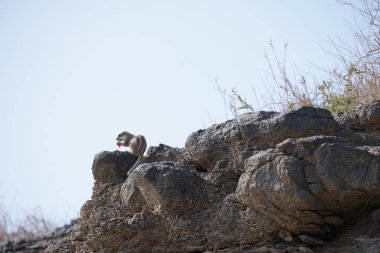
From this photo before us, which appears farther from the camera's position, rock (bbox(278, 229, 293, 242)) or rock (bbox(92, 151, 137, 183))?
rock (bbox(92, 151, 137, 183))

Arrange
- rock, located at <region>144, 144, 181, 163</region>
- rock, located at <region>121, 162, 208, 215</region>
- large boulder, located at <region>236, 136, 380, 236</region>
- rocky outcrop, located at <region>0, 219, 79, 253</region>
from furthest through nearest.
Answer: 1. rocky outcrop, located at <region>0, 219, 79, 253</region>
2. rock, located at <region>144, 144, 181, 163</region>
3. rock, located at <region>121, 162, 208, 215</region>
4. large boulder, located at <region>236, 136, 380, 236</region>

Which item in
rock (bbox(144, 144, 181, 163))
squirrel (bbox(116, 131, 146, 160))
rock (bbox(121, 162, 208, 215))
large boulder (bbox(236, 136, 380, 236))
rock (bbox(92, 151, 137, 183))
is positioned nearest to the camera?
large boulder (bbox(236, 136, 380, 236))

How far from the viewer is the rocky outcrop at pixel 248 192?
4199 mm

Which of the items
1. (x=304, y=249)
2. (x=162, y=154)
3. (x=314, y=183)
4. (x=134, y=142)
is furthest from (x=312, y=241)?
(x=134, y=142)

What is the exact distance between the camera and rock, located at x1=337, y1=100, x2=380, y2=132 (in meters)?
4.94

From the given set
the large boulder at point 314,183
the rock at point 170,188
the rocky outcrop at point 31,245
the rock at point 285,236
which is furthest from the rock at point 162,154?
the rocky outcrop at point 31,245

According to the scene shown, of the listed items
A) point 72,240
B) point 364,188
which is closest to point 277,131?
point 364,188

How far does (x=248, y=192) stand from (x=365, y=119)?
4.07 ft

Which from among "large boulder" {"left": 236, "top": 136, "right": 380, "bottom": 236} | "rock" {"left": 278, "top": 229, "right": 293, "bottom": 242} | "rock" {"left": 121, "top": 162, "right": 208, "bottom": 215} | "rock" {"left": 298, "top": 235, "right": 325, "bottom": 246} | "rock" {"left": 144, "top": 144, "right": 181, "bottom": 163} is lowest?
"rock" {"left": 298, "top": 235, "right": 325, "bottom": 246}

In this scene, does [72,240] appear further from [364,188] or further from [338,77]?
[338,77]

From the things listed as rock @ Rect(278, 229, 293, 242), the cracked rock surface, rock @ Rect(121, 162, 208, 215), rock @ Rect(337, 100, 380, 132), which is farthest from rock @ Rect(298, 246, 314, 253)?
rock @ Rect(337, 100, 380, 132)

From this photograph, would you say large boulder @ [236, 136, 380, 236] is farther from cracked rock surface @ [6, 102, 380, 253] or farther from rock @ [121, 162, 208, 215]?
rock @ [121, 162, 208, 215]

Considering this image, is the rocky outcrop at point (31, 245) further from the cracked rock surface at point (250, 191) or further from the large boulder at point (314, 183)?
the large boulder at point (314, 183)

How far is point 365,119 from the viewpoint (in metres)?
4.99
